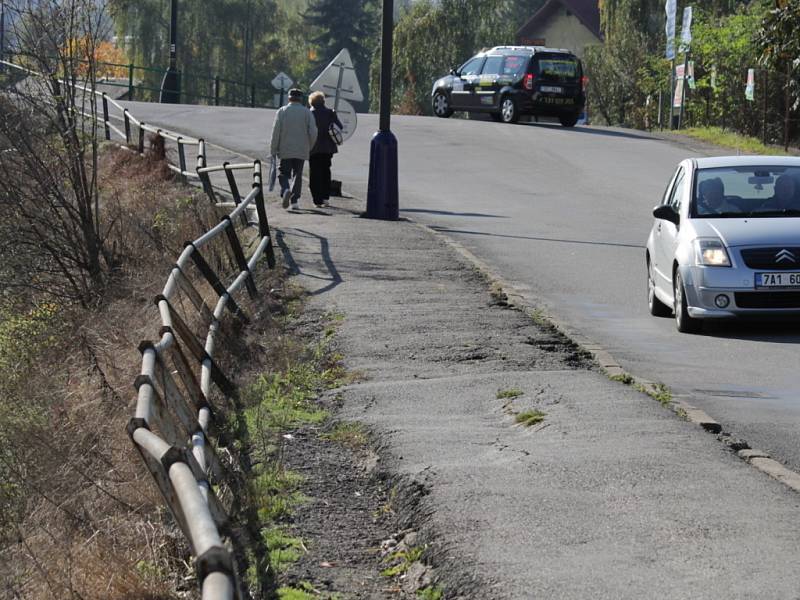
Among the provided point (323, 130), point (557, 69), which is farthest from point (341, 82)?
point (557, 69)

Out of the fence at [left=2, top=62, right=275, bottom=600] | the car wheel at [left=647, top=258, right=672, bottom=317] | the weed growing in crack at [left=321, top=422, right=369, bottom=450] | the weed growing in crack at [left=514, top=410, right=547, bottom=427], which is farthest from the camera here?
the car wheel at [left=647, top=258, right=672, bottom=317]

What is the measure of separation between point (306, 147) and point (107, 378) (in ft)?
35.9

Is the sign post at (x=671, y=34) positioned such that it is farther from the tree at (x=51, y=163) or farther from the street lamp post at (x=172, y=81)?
the tree at (x=51, y=163)

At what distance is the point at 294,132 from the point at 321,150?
82cm

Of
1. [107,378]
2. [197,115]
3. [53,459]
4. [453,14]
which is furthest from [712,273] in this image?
[453,14]

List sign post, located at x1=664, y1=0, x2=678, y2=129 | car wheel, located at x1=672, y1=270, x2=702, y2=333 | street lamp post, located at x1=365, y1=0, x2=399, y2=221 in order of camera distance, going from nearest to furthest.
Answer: car wheel, located at x1=672, y1=270, x2=702, y2=333 < street lamp post, located at x1=365, y1=0, x2=399, y2=221 < sign post, located at x1=664, y1=0, x2=678, y2=129

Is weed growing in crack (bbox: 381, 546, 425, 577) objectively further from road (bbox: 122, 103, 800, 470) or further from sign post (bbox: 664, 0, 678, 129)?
sign post (bbox: 664, 0, 678, 129)

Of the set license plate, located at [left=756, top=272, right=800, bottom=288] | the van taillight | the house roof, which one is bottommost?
license plate, located at [left=756, top=272, right=800, bottom=288]

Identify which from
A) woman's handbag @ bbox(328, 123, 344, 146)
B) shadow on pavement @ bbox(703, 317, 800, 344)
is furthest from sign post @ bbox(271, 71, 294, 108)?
shadow on pavement @ bbox(703, 317, 800, 344)

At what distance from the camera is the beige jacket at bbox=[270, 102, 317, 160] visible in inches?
835

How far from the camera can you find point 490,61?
4134cm

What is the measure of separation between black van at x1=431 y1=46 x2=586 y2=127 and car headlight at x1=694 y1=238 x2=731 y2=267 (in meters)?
27.8

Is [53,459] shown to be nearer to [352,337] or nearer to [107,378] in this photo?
[107,378]

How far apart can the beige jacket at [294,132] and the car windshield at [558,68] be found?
1938 cm
